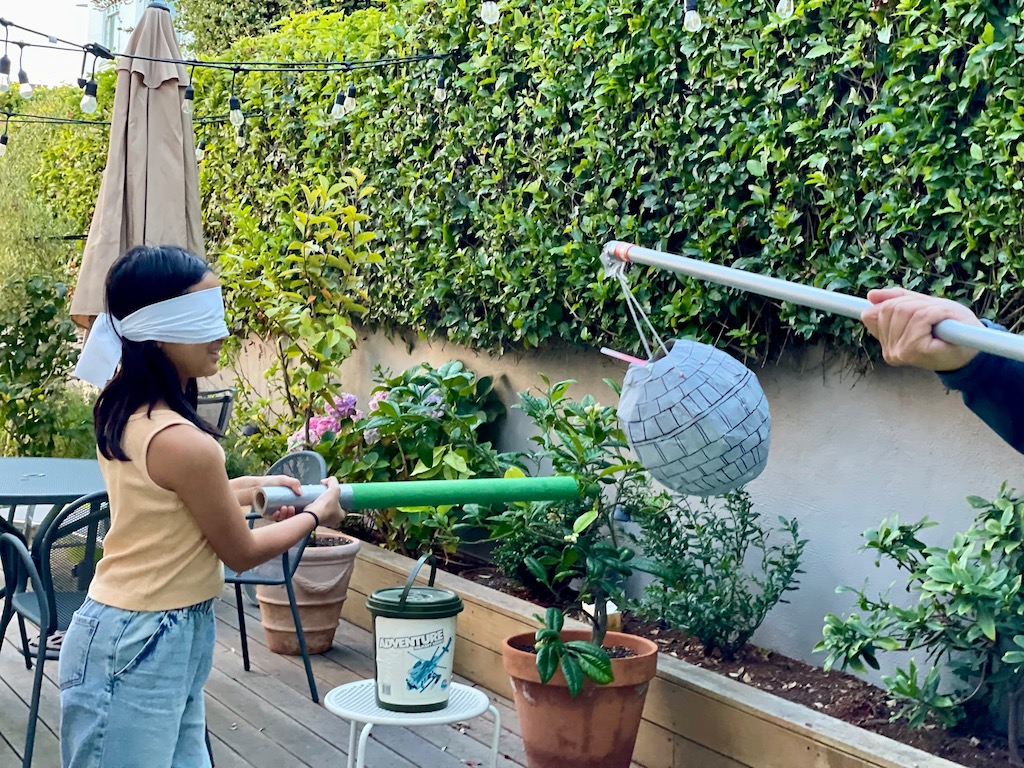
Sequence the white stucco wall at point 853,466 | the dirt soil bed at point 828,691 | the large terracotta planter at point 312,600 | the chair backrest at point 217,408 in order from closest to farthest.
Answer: the dirt soil bed at point 828,691 → the white stucco wall at point 853,466 → the large terracotta planter at point 312,600 → the chair backrest at point 217,408

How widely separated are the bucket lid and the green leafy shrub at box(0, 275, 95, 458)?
4.44 metres

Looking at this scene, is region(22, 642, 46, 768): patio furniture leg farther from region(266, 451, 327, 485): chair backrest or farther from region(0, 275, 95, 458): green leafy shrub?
region(0, 275, 95, 458): green leafy shrub

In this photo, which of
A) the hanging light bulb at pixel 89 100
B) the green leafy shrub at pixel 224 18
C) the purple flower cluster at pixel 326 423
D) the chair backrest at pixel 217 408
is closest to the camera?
the hanging light bulb at pixel 89 100

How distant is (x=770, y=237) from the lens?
3514mm

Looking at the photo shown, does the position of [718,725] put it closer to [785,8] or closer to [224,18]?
[785,8]

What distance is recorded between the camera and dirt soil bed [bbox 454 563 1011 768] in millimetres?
2824

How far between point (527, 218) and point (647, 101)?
0.77m

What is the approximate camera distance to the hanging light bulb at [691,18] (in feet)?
11.2

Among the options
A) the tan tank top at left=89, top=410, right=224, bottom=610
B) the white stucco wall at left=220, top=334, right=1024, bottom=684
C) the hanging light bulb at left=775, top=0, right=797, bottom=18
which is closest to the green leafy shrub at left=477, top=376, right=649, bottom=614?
the white stucco wall at left=220, top=334, right=1024, bottom=684

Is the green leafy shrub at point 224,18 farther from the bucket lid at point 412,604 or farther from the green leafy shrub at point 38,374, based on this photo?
the bucket lid at point 412,604

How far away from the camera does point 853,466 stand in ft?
11.4

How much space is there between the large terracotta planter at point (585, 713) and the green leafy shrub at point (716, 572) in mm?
281

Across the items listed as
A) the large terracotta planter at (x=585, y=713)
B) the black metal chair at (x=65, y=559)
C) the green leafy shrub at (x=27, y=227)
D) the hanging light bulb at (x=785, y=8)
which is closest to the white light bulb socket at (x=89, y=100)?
the black metal chair at (x=65, y=559)

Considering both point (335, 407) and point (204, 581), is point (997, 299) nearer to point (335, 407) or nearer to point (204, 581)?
point (204, 581)
